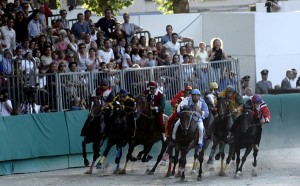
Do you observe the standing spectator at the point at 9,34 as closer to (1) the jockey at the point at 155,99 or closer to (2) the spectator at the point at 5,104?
(2) the spectator at the point at 5,104

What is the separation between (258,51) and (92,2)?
7.84 meters

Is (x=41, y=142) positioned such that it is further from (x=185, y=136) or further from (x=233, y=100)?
(x=233, y=100)

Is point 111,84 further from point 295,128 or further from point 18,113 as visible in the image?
point 295,128

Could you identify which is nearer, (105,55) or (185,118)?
(185,118)

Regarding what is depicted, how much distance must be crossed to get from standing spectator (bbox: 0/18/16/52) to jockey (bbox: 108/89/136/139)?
417cm

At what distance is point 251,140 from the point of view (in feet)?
78.3

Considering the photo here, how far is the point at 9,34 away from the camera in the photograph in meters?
26.9

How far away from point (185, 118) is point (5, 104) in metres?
4.82

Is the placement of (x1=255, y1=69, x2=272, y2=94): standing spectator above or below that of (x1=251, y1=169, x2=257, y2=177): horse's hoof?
above

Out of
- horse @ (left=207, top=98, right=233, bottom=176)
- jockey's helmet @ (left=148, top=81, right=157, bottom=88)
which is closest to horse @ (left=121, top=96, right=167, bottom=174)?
jockey's helmet @ (left=148, top=81, right=157, bottom=88)

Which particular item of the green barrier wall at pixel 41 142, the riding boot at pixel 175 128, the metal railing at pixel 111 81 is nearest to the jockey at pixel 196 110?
the riding boot at pixel 175 128

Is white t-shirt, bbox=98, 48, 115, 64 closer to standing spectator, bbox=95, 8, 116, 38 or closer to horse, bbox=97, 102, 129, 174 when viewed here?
standing spectator, bbox=95, 8, 116, 38

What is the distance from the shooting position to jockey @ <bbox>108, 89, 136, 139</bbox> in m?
23.9

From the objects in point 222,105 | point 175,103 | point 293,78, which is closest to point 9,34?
point 175,103
